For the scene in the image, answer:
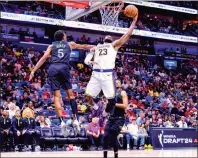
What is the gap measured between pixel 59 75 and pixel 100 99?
810 cm

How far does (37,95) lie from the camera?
15523 millimetres

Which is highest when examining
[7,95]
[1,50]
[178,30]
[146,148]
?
[178,30]

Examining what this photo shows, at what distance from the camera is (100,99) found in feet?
52.3

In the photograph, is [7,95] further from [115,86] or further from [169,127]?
[115,86]

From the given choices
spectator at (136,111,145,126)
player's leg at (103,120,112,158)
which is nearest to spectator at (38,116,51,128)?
spectator at (136,111,145,126)

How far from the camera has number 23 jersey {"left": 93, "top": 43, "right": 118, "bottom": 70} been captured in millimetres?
8250

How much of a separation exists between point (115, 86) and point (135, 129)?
632 centimetres

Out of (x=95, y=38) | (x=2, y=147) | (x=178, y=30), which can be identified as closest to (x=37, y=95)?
(x=2, y=147)

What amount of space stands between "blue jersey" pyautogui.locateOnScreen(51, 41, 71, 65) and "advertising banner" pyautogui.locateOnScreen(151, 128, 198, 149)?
7.71m

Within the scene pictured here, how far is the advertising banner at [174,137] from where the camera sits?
14.9 metres

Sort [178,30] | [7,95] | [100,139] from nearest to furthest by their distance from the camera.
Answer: [100,139], [7,95], [178,30]

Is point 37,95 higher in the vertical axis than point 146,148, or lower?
higher

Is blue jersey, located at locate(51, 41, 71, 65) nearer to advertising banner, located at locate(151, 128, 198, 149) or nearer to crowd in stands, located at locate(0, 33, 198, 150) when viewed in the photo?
crowd in stands, located at locate(0, 33, 198, 150)

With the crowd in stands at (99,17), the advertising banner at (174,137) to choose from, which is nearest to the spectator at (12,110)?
the advertising banner at (174,137)
